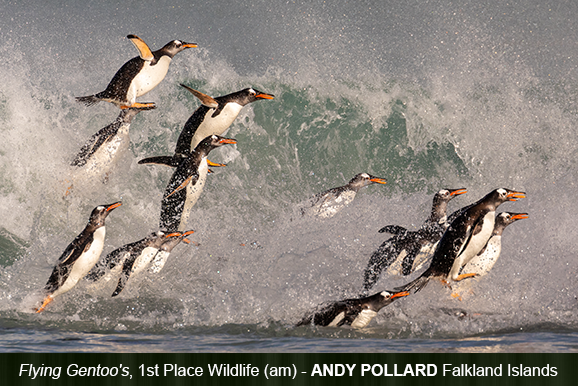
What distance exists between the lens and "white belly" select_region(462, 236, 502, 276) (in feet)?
20.3

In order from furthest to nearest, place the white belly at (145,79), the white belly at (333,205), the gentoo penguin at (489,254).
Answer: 1. the white belly at (333,205)
2. the white belly at (145,79)
3. the gentoo penguin at (489,254)

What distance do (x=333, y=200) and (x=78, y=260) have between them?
3.47 metres

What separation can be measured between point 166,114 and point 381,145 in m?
4.32

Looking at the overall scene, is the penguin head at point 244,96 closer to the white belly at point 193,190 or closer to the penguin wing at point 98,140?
the white belly at point 193,190

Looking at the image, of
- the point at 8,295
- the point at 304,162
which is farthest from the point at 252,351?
the point at 304,162

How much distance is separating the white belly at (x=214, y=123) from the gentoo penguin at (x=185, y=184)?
347 millimetres

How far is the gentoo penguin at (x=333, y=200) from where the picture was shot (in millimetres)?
8344

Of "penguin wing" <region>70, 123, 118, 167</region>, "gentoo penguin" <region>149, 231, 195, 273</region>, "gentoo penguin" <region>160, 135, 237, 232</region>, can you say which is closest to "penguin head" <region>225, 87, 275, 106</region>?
"gentoo penguin" <region>160, 135, 237, 232</region>

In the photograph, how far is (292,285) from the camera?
6.45 metres

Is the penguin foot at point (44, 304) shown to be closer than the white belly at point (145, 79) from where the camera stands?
Yes

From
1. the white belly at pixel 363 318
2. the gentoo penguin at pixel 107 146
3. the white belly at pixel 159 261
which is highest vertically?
the gentoo penguin at pixel 107 146

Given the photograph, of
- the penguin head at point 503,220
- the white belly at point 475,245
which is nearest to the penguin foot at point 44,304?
the white belly at point 475,245

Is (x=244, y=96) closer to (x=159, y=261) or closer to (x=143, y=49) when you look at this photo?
(x=143, y=49)

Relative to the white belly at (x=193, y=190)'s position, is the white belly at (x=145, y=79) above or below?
above
